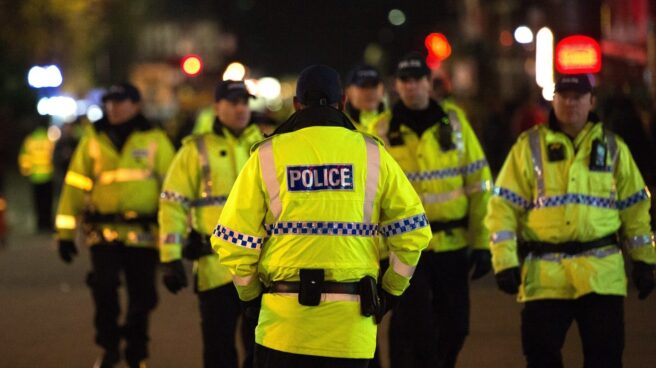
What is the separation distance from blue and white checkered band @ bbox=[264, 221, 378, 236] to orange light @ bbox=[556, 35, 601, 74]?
17010 millimetres

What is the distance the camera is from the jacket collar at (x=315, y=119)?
542 centimetres

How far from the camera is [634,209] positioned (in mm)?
6957

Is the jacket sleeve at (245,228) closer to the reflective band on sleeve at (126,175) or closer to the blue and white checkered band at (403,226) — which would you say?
the blue and white checkered band at (403,226)

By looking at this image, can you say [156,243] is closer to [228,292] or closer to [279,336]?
[228,292]

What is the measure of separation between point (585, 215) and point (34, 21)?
69.2 feet

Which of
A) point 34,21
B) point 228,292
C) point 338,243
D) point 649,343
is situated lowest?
point 649,343

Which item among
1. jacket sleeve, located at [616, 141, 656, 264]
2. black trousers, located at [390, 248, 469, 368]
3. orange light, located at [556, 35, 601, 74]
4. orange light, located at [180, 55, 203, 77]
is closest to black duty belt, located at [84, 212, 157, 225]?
black trousers, located at [390, 248, 469, 368]

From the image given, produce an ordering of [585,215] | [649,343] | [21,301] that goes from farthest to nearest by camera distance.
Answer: [21,301]
[649,343]
[585,215]

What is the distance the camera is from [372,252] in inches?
213

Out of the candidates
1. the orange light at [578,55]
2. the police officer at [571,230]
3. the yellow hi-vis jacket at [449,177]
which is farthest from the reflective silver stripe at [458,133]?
the orange light at [578,55]

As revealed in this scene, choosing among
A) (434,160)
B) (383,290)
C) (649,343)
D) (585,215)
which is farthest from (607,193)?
(649,343)

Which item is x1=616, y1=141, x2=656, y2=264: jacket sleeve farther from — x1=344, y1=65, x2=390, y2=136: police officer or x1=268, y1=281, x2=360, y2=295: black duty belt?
x1=344, y1=65, x2=390, y2=136: police officer

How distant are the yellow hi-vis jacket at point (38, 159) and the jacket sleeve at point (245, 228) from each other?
16.8 meters

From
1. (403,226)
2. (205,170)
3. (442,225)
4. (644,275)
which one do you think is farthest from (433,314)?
(403,226)
